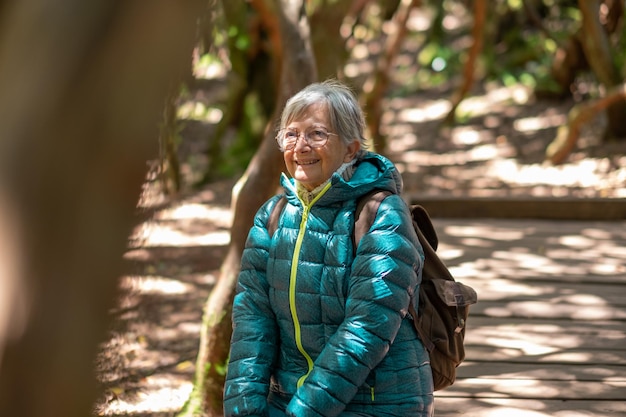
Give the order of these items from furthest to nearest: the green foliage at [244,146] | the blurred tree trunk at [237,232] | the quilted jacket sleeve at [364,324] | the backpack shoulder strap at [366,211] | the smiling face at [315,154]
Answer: the green foliage at [244,146]
the blurred tree trunk at [237,232]
the smiling face at [315,154]
the backpack shoulder strap at [366,211]
the quilted jacket sleeve at [364,324]

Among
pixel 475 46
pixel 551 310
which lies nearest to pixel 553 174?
pixel 475 46

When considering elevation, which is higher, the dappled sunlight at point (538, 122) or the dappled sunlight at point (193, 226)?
the dappled sunlight at point (538, 122)

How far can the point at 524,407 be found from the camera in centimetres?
435

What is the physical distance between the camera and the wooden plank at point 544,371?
471 centimetres

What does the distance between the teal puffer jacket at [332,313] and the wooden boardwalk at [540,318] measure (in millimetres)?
1401

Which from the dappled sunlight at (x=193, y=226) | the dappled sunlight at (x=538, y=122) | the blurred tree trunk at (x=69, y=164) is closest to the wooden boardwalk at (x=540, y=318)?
the blurred tree trunk at (x=69, y=164)

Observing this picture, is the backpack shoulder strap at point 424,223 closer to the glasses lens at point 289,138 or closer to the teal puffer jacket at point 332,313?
the teal puffer jacket at point 332,313

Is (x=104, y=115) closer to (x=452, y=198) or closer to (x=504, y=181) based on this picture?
(x=452, y=198)

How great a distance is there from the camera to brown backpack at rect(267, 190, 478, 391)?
9.85ft

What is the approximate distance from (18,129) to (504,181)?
12392 mm

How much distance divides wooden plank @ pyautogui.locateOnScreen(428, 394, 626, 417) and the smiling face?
161 centimetres

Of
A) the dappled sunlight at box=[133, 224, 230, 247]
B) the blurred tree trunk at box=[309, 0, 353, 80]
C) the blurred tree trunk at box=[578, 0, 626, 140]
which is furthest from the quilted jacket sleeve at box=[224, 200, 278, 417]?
the blurred tree trunk at box=[578, 0, 626, 140]

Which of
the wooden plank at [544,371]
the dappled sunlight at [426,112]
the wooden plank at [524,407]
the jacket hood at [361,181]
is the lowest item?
the wooden plank at [524,407]

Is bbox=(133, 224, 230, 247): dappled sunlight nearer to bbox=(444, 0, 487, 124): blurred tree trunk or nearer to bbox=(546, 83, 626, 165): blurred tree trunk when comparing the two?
bbox=(546, 83, 626, 165): blurred tree trunk
